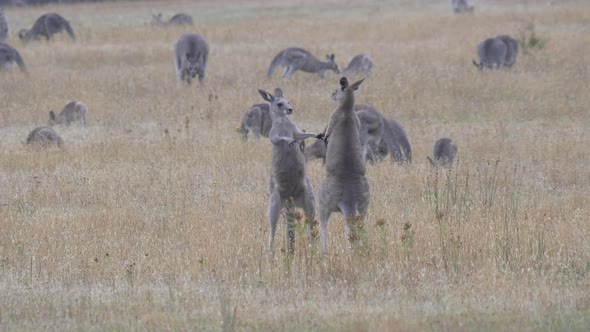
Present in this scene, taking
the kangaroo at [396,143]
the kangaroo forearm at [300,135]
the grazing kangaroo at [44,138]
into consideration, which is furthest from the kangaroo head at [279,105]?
the grazing kangaroo at [44,138]

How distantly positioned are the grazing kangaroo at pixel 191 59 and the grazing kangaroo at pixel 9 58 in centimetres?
382

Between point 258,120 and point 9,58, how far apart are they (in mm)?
9886

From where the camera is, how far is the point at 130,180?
12430mm

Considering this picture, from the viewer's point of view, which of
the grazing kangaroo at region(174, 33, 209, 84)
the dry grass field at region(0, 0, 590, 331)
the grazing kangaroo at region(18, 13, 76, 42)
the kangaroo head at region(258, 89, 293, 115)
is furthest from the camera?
the grazing kangaroo at region(18, 13, 76, 42)

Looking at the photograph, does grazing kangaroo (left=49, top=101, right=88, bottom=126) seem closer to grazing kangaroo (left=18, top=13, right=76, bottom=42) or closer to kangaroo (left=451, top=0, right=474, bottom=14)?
grazing kangaroo (left=18, top=13, right=76, bottom=42)

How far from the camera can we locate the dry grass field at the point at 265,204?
689 centimetres

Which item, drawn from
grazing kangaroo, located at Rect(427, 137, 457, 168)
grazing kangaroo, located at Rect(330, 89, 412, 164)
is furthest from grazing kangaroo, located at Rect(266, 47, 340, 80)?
grazing kangaroo, located at Rect(427, 137, 457, 168)

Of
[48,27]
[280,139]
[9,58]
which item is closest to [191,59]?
[9,58]

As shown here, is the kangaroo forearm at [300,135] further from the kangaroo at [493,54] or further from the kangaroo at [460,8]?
the kangaroo at [460,8]

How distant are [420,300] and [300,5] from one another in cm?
4298

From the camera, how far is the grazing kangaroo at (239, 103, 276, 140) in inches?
598

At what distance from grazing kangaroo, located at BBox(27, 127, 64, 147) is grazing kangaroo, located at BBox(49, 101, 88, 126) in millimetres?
2473

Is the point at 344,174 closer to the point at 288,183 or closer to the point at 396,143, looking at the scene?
the point at 288,183

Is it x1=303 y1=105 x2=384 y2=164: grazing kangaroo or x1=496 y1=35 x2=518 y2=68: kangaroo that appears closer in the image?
x1=303 y1=105 x2=384 y2=164: grazing kangaroo
